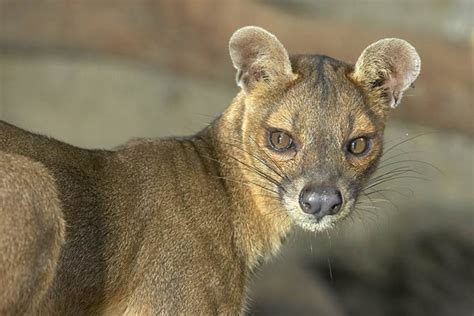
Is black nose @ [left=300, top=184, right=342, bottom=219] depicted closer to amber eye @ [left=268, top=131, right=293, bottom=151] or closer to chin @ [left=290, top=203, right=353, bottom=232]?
chin @ [left=290, top=203, right=353, bottom=232]

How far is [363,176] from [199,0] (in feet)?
12.9

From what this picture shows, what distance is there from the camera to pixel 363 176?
219 inches

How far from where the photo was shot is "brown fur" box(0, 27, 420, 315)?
512cm

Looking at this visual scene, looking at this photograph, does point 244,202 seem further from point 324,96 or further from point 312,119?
point 324,96

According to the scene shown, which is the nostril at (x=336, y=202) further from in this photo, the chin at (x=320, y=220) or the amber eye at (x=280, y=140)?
the amber eye at (x=280, y=140)

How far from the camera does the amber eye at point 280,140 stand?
215 inches

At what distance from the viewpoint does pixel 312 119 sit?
A: 5.44 m

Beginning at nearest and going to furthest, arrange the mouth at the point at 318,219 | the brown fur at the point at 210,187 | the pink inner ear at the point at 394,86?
the brown fur at the point at 210,187 < the mouth at the point at 318,219 < the pink inner ear at the point at 394,86

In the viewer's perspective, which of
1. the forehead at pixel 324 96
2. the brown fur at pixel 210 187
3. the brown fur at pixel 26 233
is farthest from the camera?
the forehead at pixel 324 96

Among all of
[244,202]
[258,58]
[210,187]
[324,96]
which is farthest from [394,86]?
[210,187]

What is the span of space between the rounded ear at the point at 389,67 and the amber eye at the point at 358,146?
1.23 feet

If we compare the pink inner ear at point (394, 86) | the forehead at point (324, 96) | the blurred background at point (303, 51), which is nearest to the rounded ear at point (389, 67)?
the pink inner ear at point (394, 86)

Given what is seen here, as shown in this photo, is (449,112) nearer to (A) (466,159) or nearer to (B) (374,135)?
(A) (466,159)

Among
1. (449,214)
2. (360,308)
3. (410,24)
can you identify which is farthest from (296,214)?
(410,24)
